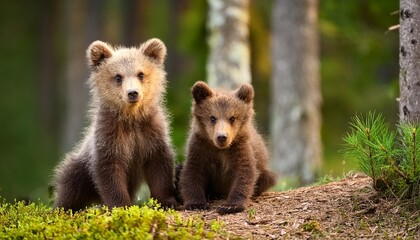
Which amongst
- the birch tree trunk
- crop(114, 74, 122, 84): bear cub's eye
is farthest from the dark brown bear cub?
the birch tree trunk

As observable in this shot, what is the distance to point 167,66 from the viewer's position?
33.0 m

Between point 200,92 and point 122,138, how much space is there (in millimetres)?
A: 884

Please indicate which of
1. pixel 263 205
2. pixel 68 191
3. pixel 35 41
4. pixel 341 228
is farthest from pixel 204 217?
pixel 35 41

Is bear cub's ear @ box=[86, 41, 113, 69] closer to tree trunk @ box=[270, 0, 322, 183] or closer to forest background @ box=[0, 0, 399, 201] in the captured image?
forest background @ box=[0, 0, 399, 201]

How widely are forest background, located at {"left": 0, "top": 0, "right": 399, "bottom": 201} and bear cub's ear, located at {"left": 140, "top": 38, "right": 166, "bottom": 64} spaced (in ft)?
7.14

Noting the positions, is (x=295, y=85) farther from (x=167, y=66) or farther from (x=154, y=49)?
(x=167, y=66)

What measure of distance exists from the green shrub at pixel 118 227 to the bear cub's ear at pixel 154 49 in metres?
2.20

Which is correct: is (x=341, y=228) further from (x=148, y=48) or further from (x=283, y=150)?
(x=283, y=150)

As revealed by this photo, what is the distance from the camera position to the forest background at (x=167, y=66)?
18.3 meters

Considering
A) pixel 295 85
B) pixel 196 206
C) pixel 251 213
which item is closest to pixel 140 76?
pixel 196 206

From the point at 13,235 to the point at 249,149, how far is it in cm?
248

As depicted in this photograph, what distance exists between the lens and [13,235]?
712 centimetres

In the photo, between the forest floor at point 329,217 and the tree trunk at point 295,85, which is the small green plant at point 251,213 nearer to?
the forest floor at point 329,217

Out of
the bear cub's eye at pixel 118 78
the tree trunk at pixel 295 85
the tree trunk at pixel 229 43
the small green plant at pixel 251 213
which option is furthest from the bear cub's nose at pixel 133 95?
the tree trunk at pixel 295 85
